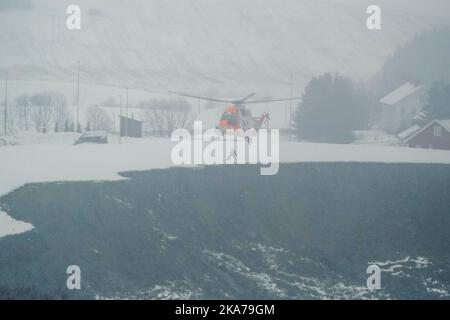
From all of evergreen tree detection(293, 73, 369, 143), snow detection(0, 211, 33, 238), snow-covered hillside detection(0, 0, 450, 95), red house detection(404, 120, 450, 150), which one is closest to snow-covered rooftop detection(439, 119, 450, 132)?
red house detection(404, 120, 450, 150)

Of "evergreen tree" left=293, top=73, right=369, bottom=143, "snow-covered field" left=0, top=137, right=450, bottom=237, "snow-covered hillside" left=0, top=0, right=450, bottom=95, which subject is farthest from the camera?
"evergreen tree" left=293, top=73, right=369, bottom=143

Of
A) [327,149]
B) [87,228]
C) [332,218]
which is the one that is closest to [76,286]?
[87,228]

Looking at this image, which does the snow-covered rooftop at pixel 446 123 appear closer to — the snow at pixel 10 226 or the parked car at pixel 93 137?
the parked car at pixel 93 137

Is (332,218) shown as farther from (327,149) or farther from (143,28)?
(143,28)

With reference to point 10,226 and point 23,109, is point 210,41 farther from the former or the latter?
point 10,226

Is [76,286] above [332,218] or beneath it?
beneath

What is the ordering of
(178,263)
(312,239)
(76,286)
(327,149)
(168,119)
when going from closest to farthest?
(76,286)
(178,263)
(312,239)
(168,119)
(327,149)

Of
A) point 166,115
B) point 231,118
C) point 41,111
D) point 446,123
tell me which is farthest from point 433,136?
point 41,111

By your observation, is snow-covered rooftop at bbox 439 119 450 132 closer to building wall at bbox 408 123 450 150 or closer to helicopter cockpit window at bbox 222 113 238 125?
building wall at bbox 408 123 450 150
